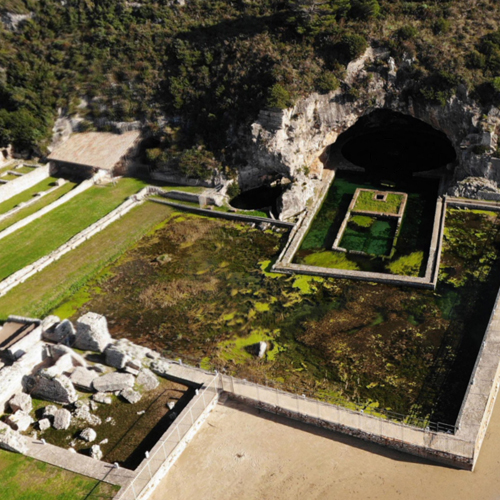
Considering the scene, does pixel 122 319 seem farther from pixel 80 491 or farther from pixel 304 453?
pixel 304 453

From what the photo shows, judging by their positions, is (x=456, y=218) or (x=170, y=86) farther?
(x=170, y=86)

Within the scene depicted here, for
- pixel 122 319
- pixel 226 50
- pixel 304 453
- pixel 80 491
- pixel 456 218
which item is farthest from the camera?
pixel 226 50

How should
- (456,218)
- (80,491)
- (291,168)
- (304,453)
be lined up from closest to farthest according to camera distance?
(80,491) → (304,453) → (456,218) → (291,168)

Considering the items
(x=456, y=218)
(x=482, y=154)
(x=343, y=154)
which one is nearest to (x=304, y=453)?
(x=456, y=218)

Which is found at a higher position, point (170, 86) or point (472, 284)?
point (170, 86)

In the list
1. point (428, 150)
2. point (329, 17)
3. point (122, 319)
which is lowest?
point (122, 319)

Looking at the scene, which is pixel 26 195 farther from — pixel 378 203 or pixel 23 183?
pixel 378 203

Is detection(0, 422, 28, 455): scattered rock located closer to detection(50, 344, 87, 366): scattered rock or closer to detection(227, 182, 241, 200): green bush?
detection(50, 344, 87, 366): scattered rock
